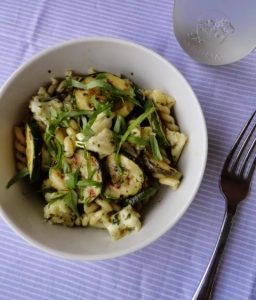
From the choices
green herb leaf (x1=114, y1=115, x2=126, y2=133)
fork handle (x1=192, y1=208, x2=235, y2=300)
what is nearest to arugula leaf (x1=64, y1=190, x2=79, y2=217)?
green herb leaf (x1=114, y1=115, x2=126, y2=133)

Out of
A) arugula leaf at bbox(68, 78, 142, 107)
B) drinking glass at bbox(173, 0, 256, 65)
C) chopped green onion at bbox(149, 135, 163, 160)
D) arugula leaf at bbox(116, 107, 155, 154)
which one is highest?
drinking glass at bbox(173, 0, 256, 65)

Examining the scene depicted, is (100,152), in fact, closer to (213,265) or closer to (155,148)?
(155,148)

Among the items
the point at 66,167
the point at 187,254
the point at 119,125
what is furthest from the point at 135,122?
the point at 187,254

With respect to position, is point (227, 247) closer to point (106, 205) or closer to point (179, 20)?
point (106, 205)

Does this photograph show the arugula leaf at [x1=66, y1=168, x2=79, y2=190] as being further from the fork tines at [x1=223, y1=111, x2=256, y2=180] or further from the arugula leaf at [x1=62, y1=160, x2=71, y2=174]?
the fork tines at [x1=223, y1=111, x2=256, y2=180]

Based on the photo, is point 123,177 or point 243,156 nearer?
point 123,177

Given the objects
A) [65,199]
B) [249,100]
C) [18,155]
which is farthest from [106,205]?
[249,100]
